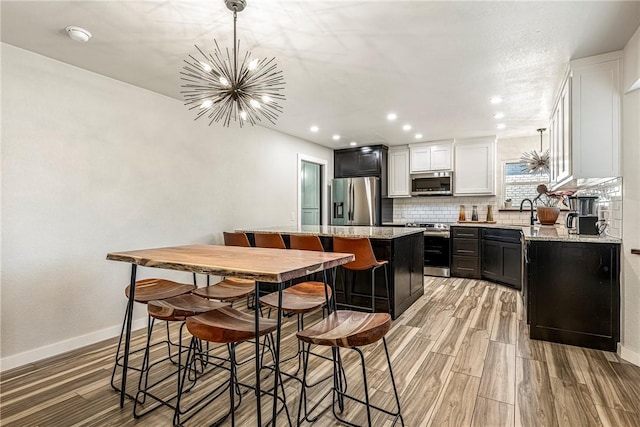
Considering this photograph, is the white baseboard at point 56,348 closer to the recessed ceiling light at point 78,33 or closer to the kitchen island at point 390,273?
the kitchen island at point 390,273

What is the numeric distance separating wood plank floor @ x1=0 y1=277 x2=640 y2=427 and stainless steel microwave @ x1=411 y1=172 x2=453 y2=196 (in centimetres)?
320

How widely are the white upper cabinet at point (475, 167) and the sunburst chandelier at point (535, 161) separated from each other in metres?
0.48

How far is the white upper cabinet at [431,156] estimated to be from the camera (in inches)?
230

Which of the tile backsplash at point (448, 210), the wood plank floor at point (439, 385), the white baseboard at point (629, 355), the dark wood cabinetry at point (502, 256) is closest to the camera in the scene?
the wood plank floor at point (439, 385)

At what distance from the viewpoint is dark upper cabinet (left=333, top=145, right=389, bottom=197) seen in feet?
20.3

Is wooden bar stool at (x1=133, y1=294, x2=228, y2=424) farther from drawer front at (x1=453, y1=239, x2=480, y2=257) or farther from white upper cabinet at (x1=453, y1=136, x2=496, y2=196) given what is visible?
white upper cabinet at (x1=453, y1=136, x2=496, y2=196)

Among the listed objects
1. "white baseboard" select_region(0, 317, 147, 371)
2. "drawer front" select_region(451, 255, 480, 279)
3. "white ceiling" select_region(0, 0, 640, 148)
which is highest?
"white ceiling" select_region(0, 0, 640, 148)

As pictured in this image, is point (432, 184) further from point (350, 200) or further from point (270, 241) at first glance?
point (270, 241)

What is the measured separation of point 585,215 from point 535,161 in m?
1.96

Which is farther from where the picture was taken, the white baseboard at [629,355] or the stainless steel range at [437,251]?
the stainless steel range at [437,251]

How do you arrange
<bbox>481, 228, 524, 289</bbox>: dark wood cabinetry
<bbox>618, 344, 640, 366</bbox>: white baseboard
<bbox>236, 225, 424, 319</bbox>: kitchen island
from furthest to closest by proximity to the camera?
<bbox>481, 228, 524, 289</bbox>: dark wood cabinetry
<bbox>236, 225, 424, 319</bbox>: kitchen island
<bbox>618, 344, 640, 366</bbox>: white baseboard

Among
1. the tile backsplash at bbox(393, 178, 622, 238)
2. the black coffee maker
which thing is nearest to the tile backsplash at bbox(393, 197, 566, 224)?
the tile backsplash at bbox(393, 178, 622, 238)

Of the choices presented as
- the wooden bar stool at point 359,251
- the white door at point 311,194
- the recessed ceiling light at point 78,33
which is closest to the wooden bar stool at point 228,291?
the wooden bar stool at point 359,251

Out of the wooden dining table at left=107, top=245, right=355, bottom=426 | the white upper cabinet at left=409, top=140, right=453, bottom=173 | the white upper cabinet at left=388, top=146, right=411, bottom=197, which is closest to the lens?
the wooden dining table at left=107, top=245, right=355, bottom=426
